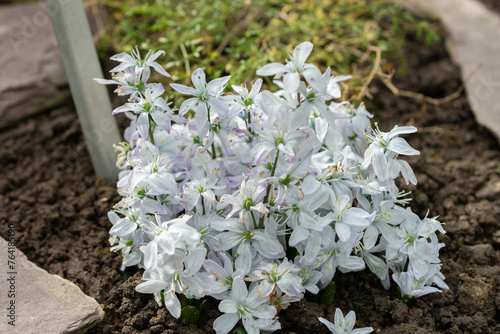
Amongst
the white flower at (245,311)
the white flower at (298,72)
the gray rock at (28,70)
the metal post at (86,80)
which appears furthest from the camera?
the gray rock at (28,70)

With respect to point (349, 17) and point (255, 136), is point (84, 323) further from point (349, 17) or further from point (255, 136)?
point (349, 17)

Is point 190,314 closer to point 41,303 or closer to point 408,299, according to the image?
point 41,303

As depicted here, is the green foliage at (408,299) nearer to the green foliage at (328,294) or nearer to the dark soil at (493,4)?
the green foliage at (328,294)

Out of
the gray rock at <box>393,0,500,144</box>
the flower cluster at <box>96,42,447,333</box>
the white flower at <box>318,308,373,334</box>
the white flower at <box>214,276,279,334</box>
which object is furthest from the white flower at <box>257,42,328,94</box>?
the gray rock at <box>393,0,500,144</box>

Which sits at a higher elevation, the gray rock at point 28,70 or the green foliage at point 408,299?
the gray rock at point 28,70

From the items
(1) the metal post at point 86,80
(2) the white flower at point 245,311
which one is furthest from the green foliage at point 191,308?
(1) the metal post at point 86,80

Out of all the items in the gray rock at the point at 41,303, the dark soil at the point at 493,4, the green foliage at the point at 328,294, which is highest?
the dark soil at the point at 493,4
